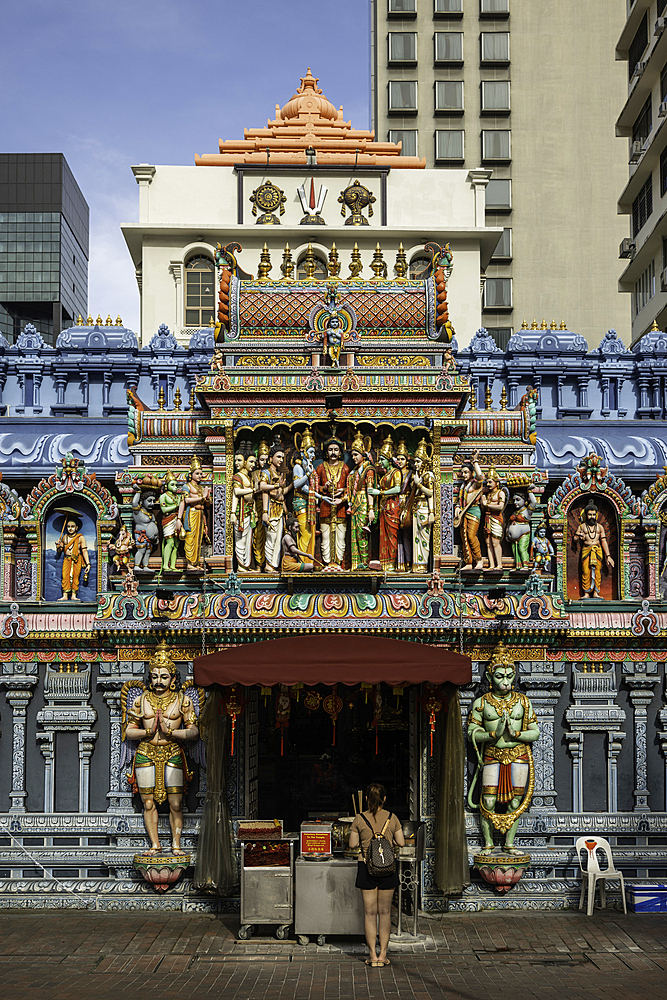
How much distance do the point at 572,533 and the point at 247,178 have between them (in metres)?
22.2

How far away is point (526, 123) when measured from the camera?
5888 centimetres

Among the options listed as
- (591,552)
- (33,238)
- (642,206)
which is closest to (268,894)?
(591,552)

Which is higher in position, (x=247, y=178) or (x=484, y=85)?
(x=484, y=85)

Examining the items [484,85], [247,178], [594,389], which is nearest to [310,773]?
[594,389]

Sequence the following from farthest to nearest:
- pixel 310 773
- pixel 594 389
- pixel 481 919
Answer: pixel 594 389, pixel 310 773, pixel 481 919

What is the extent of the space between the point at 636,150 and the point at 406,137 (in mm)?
18133

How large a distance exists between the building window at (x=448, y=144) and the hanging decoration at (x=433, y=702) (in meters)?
48.3

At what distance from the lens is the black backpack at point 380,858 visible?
13295mm

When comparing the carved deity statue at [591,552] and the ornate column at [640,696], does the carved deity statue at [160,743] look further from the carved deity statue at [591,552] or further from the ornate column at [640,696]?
the ornate column at [640,696]

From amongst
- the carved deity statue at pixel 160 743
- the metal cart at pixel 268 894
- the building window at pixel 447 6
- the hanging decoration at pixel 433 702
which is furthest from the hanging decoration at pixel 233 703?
the building window at pixel 447 6

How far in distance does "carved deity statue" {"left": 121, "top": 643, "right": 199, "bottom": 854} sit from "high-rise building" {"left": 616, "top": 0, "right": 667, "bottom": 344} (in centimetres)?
2881

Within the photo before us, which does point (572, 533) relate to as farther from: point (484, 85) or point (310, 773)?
point (484, 85)

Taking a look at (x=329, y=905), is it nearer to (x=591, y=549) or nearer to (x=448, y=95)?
(x=591, y=549)

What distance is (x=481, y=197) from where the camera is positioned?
36.3 metres
